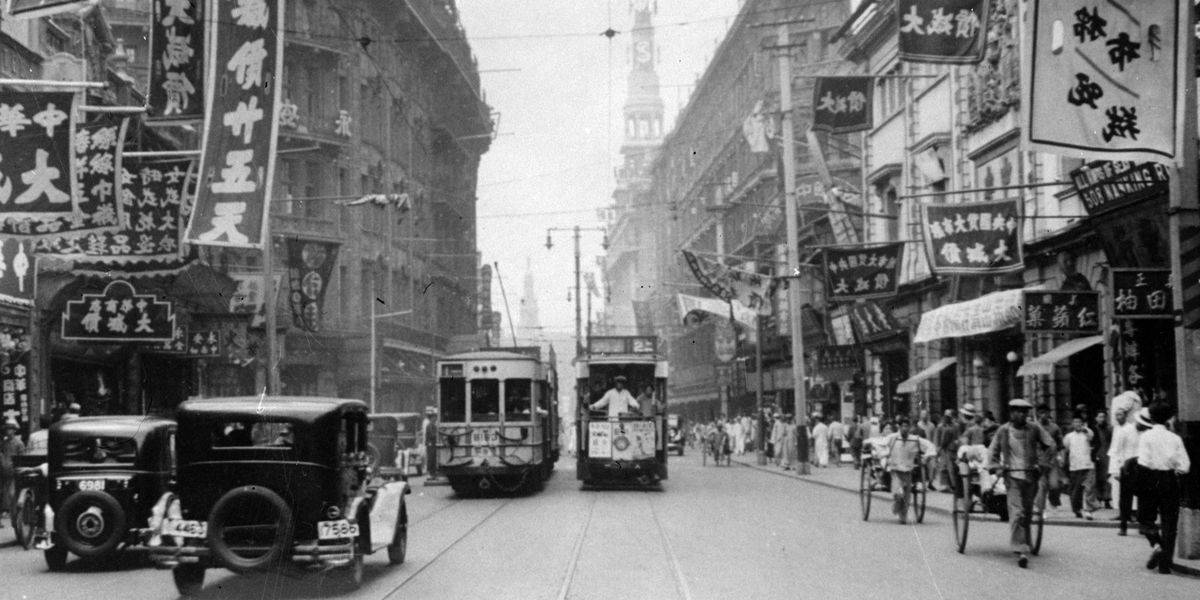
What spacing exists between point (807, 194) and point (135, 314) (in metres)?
31.9

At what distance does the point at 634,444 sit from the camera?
27.3 meters

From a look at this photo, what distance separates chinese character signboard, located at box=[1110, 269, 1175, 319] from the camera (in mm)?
17859

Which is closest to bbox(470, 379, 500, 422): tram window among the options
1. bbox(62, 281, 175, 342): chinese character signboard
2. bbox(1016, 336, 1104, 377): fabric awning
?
bbox(62, 281, 175, 342): chinese character signboard

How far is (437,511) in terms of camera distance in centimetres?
2267

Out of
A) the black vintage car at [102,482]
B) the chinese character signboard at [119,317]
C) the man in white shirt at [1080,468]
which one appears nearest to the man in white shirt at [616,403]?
the chinese character signboard at [119,317]

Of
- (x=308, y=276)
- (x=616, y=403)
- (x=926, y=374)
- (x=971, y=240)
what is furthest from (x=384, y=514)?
(x=308, y=276)

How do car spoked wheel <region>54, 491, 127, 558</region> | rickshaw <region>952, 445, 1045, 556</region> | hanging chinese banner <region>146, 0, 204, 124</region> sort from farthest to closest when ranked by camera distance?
hanging chinese banner <region>146, 0, 204, 124</region> → rickshaw <region>952, 445, 1045, 556</region> → car spoked wheel <region>54, 491, 127, 558</region>

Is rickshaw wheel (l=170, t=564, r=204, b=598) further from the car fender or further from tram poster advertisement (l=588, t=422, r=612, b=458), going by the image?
tram poster advertisement (l=588, t=422, r=612, b=458)

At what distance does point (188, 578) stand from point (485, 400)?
1422 centimetres

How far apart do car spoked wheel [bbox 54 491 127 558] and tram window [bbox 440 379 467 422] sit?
12.4 metres

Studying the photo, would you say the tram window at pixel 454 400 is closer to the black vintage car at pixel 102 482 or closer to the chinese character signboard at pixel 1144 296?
the black vintage car at pixel 102 482

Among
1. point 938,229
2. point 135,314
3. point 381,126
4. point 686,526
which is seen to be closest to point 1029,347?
point 938,229

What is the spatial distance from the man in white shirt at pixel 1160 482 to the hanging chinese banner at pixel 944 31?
726 cm

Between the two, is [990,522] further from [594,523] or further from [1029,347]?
[1029,347]
